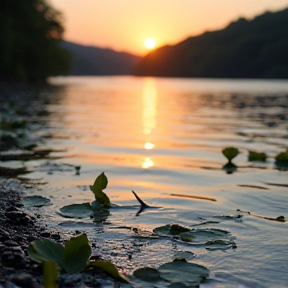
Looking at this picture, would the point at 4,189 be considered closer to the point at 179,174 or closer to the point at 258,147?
the point at 179,174

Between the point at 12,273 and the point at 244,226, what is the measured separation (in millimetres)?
1751

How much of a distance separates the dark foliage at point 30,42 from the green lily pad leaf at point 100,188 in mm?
44679

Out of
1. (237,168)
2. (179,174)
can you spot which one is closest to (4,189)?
(179,174)

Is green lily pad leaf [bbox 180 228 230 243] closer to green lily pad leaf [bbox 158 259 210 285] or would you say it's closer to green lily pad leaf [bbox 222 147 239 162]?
green lily pad leaf [bbox 158 259 210 285]

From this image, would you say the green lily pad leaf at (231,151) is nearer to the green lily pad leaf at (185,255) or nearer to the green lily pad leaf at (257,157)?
the green lily pad leaf at (257,157)

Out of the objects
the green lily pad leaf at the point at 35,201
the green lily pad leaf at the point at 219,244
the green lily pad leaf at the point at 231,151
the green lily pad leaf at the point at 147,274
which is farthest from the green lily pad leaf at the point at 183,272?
the green lily pad leaf at the point at 231,151

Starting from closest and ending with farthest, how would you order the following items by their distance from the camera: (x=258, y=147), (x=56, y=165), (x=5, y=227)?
(x=5, y=227) < (x=56, y=165) < (x=258, y=147)

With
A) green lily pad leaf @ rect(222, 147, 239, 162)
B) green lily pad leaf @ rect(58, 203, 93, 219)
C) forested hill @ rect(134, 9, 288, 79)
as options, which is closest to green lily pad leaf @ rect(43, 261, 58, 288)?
green lily pad leaf @ rect(58, 203, 93, 219)

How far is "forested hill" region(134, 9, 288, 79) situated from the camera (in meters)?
142

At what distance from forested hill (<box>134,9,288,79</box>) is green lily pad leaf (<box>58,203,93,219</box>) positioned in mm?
133683

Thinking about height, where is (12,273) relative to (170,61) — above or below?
below

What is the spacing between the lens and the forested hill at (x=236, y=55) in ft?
465

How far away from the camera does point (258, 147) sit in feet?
27.0

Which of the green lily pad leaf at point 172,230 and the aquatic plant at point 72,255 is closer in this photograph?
the aquatic plant at point 72,255
